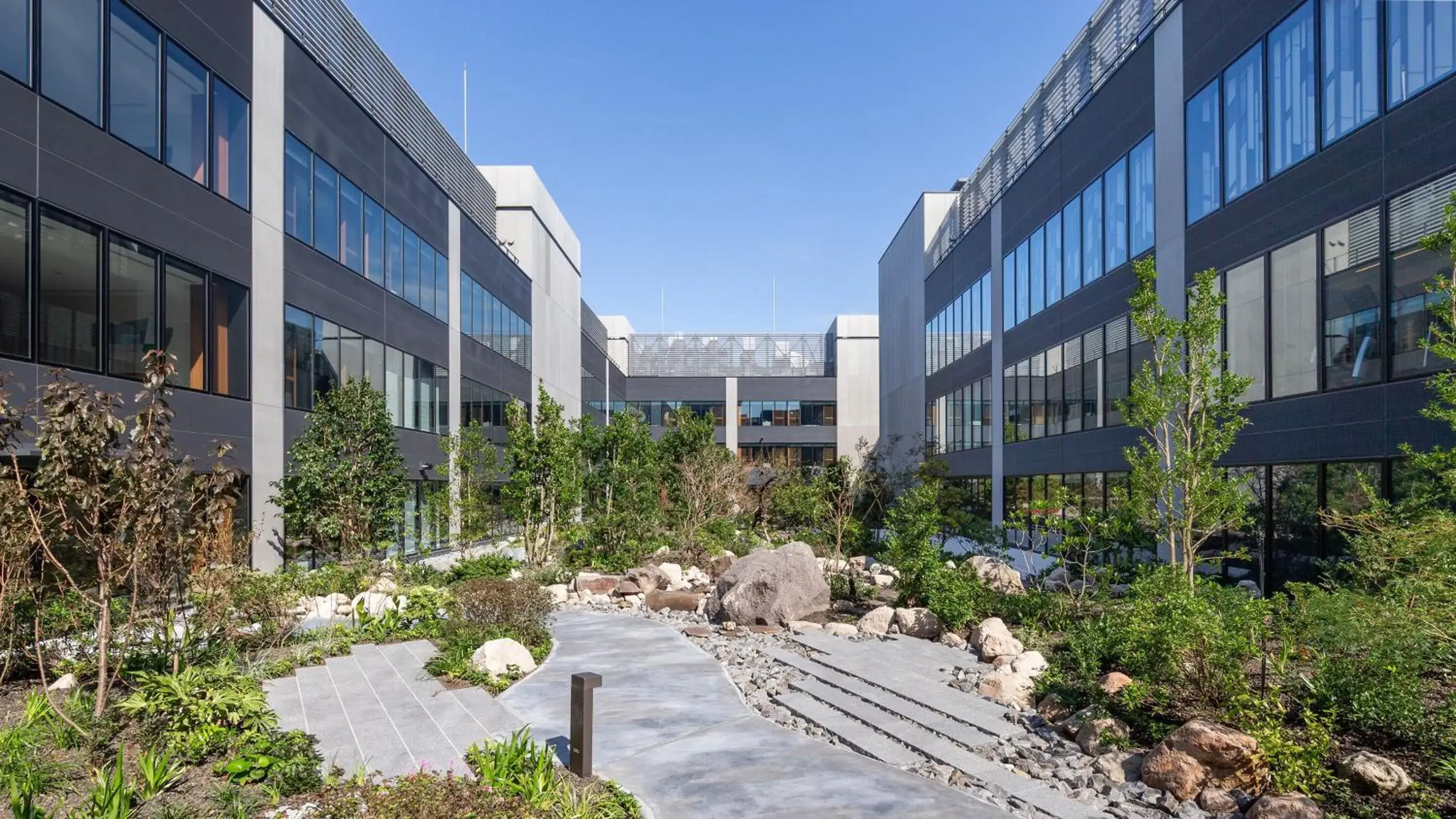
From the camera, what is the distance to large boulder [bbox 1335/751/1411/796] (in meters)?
6.84

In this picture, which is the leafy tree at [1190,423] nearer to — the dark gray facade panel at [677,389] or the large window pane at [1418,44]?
the large window pane at [1418,44]

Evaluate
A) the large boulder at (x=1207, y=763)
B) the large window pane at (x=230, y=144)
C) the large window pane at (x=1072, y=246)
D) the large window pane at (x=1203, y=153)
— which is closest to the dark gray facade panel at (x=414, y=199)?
the large window pane at (x=230, y=144)

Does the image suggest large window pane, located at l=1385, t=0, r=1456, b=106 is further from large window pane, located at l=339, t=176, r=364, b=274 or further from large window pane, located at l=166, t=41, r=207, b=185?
large window pane, located at l=339, t=176, r=364, b=274

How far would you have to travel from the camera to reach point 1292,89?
15578mm

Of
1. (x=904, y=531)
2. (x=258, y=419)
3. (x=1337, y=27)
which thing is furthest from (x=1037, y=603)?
(x=258, y=419)

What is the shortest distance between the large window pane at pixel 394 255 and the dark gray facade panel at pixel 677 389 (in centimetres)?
4137

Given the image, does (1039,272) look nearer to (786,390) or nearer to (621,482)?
(621,482)

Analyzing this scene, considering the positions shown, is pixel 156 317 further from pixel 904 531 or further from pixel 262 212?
pixel 904 531

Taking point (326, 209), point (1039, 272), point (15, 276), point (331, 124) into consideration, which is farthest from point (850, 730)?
point (1039, 272)

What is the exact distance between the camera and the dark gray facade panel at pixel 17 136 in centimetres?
A: 1256

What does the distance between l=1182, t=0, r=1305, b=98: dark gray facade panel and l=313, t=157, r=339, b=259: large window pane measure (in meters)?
20.3

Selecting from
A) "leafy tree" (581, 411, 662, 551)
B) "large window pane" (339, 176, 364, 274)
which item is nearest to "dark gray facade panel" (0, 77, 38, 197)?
"large window pane" (339, 176, 364, 274)

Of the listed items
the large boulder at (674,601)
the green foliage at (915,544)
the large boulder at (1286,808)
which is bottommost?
the large boulder at (674,601)

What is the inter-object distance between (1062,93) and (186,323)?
24631mm
